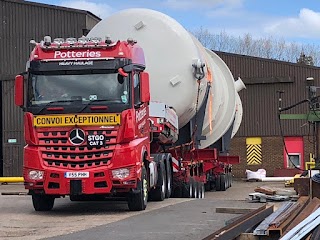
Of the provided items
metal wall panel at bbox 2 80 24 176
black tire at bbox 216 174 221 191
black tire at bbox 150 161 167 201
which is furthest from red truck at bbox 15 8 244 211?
metal wall panel at bbox 2 80 24 176

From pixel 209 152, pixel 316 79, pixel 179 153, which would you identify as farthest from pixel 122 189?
pixel 316 79

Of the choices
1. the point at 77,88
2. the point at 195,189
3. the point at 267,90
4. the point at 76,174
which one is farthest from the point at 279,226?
the point at 267,90

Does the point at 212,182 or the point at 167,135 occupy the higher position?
the point at 167,135

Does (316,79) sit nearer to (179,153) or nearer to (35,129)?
(179,153)

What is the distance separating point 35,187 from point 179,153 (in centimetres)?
616

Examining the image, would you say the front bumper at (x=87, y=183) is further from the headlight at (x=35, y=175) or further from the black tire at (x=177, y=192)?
the black tire at (x=177, y=192)

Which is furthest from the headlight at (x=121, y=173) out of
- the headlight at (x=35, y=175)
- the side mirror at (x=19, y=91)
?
the side mirror at (x=19, y=91)

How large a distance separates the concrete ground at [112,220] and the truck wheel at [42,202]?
169mm

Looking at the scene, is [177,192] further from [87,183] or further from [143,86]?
[87,183]

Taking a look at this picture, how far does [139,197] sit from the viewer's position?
41.7ft

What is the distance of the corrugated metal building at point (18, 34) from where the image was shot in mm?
31594

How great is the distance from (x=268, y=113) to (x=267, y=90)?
4.42 ft

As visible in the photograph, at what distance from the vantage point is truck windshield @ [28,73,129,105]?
12281 mm

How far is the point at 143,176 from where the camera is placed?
12859 millimetres
